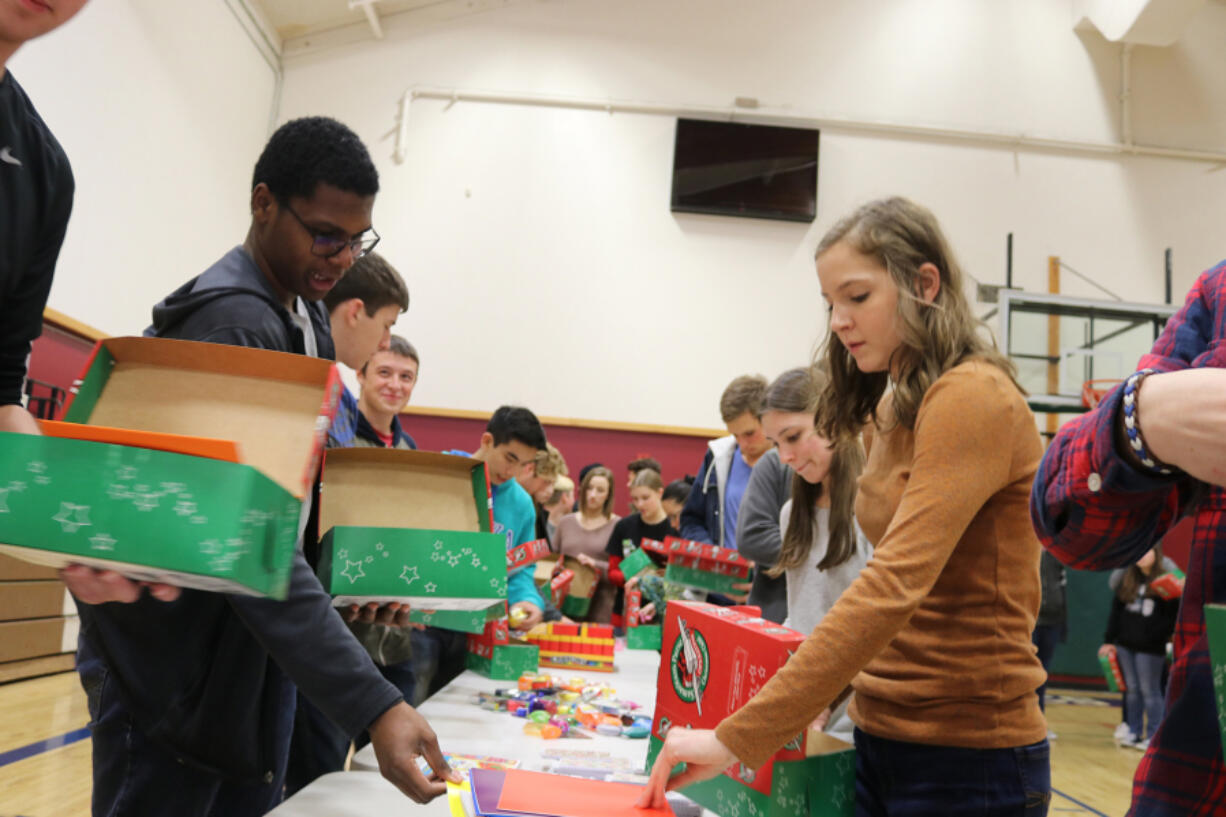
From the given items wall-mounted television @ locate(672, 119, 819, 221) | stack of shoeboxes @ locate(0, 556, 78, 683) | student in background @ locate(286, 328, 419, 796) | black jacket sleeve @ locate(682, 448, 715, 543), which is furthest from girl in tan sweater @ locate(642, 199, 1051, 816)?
wall-mounted television @ locate(672, 119, 819, 221)

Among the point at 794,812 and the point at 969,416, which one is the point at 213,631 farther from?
the point at 969,416

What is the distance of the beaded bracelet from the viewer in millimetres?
600

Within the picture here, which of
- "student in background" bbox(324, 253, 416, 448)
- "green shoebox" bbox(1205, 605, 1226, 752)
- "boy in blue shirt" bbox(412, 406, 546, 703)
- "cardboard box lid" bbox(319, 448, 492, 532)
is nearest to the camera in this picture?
"green shoebox" bbox(1205, 605, 1226, 752)

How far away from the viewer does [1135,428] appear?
600 millimetres

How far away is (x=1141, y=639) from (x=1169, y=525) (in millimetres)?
5371

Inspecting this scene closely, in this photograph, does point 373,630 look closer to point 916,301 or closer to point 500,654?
point 500,654

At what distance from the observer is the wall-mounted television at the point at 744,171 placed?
7.82 m

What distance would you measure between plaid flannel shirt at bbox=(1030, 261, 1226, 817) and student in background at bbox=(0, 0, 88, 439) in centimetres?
110

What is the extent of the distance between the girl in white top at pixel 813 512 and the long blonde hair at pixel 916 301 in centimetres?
78

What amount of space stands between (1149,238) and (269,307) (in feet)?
29.8

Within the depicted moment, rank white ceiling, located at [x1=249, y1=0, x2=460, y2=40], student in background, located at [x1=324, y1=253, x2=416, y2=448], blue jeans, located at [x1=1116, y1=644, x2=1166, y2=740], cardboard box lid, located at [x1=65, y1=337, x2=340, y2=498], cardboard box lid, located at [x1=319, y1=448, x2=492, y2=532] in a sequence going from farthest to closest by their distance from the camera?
white ceiling, located at [x1=249, y1=0, x2=460, y2=40]
blue jeans, located at [x1=1116, y1=644, x2=1166, y2=740]
student in background, located at [x1=324, y1=253, x2=416, y2=448]
cardboard box lid, located at [x1=319, y1=448, x2=492, y2=532]
cardboard box lid, located at [x1=65, y1=337, x2=340, y2=498]

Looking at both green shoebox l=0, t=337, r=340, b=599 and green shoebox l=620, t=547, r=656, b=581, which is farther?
green shoebox l=620, t=547, r=656, b=581

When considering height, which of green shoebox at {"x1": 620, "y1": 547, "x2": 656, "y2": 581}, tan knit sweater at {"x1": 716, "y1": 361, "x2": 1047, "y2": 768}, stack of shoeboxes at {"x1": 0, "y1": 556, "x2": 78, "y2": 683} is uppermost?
tan knit sweater at {"x1": 716, "y1": 361, "x2": 1047, "y2": 768}

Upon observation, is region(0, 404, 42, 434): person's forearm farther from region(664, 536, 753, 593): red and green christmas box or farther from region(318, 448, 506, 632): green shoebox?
region(664, 536, 753, 593): red and green christmas box
